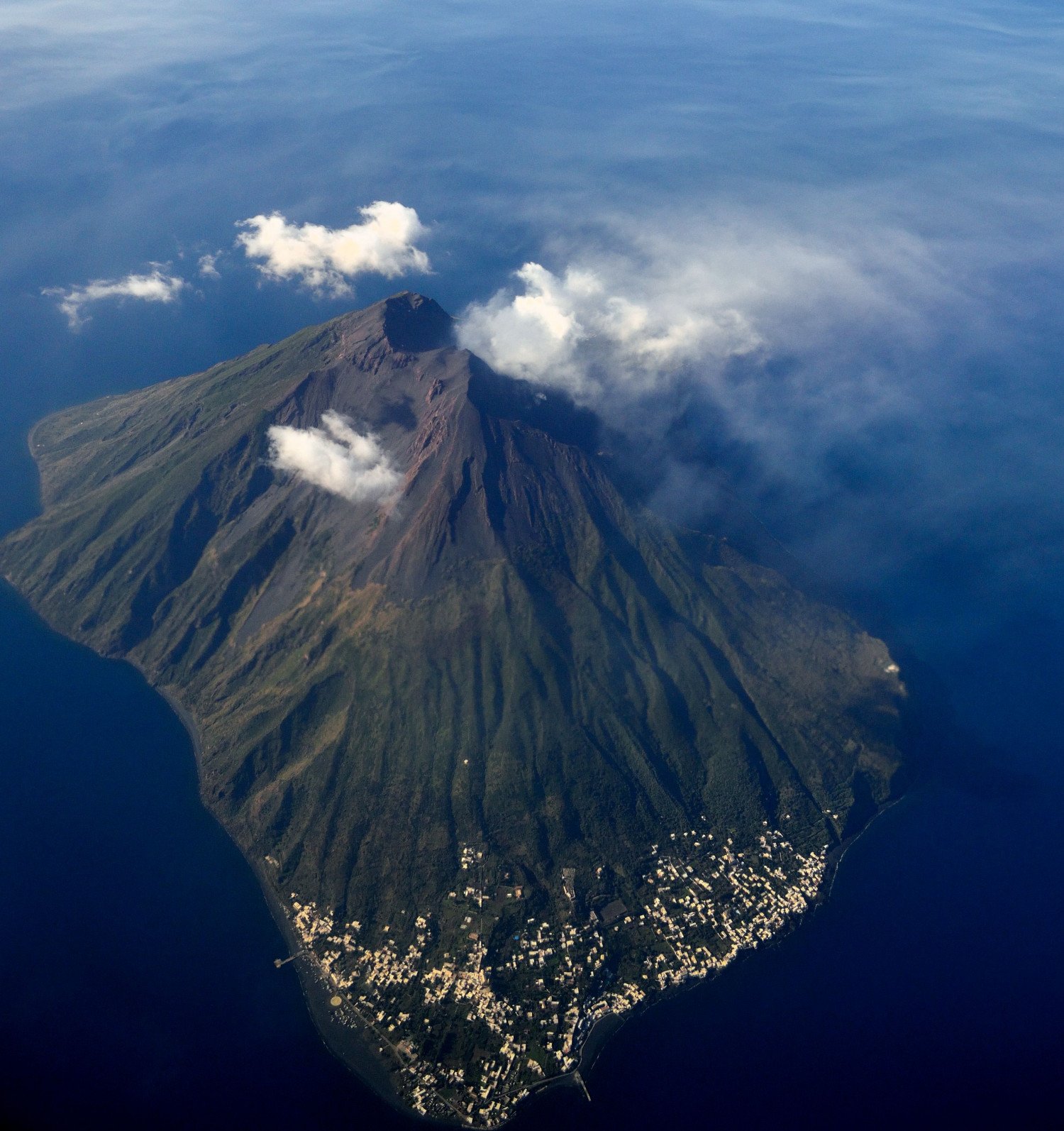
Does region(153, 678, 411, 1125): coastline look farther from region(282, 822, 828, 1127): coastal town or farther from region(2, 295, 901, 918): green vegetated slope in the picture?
region(2, 295, 901, 918): green vegetated slope

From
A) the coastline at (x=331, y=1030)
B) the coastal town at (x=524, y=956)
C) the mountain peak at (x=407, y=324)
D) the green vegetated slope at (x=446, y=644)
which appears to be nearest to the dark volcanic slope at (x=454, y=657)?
the green vegetated slope at (x=446, y=644)

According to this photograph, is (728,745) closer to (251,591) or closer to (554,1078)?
(554,1078)

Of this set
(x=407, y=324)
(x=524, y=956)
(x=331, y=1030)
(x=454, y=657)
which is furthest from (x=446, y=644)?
(x=407, y=324)

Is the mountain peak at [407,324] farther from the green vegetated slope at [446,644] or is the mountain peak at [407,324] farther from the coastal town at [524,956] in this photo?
the coastal town at [524,956]

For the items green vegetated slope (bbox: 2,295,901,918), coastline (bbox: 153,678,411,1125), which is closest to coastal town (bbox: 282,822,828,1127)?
coastline (bbox: 153,678,411,1125)

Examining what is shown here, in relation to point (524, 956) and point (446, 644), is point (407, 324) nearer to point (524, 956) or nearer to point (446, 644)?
point (446, 644)

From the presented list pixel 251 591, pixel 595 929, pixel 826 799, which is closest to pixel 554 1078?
pixel 595 929
